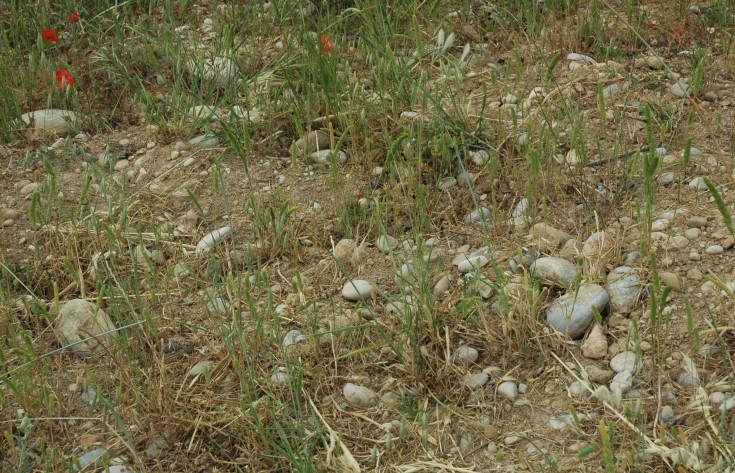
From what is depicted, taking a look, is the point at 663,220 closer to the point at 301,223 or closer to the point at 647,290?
the point at 647,290

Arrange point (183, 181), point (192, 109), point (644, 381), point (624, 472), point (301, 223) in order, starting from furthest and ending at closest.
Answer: point (192, 109), point (183, 181), point (301, 223), point (644, 381), point (624, 472)

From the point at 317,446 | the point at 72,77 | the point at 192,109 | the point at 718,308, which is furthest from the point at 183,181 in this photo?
the point at 718,308

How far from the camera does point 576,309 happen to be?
235 centimetres

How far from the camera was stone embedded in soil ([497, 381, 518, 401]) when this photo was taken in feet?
7.30

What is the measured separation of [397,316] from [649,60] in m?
1.75

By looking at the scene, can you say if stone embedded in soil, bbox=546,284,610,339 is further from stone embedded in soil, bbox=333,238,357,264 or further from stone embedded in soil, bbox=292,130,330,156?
stone embedded in soil, bbox=292,130,330,156

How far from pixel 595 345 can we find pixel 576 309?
4.4 inches

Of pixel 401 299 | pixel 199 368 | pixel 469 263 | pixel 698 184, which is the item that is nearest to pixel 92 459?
pixel 199 368

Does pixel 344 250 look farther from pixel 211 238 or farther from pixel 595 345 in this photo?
pixel 595 345

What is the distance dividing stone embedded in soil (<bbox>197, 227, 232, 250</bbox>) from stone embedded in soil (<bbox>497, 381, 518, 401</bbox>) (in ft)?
3.41

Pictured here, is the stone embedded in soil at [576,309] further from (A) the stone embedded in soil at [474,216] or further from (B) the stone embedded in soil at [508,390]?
(A) the stone embedded in soil at [474,216]

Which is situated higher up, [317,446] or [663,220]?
[663,220]

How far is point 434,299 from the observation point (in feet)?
8.16

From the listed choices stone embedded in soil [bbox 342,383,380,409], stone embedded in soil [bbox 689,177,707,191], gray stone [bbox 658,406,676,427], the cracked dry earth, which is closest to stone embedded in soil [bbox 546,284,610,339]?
the cracked dry earth
